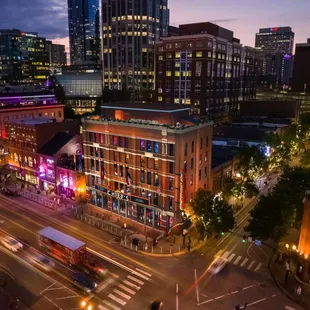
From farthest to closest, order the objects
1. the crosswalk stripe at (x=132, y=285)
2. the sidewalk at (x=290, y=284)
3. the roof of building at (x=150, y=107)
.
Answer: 1. the roof of building at (x=150, y=107)
2. the crosswalk stripe at (x=132, y=285)
3. the sidewalk at (x=290, y=284)

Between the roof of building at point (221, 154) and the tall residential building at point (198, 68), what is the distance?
57211 mm

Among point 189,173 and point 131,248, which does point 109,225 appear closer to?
point 131,248

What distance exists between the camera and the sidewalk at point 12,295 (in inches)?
1323

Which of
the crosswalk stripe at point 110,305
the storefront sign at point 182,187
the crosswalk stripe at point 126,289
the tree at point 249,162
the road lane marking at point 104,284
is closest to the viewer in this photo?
the crosswalk stripe at point 110,305

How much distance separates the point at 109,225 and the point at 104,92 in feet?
411

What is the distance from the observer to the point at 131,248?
46438 millimetres

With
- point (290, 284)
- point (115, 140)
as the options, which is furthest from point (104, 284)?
point (115, 140)

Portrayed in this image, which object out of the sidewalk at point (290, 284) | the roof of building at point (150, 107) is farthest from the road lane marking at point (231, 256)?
the roof of building at point (150, 107)

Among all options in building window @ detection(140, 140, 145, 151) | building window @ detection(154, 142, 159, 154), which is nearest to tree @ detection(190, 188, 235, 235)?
building window @ detection(154, 142, 159, 154)

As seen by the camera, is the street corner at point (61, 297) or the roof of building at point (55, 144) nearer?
the street corner at point (61, 297)

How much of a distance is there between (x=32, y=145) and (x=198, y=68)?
8247cm

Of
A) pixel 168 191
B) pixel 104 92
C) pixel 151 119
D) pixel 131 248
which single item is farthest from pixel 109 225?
pixel 104 92

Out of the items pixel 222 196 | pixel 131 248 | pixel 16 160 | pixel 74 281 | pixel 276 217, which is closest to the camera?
pixel 74 281

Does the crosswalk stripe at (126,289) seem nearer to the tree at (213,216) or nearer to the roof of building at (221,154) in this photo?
the tree at (213,216)
